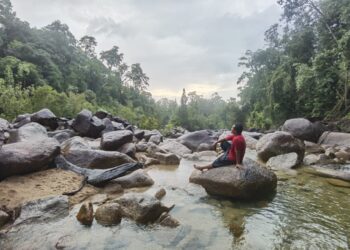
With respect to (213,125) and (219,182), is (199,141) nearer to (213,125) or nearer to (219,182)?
(219,182)

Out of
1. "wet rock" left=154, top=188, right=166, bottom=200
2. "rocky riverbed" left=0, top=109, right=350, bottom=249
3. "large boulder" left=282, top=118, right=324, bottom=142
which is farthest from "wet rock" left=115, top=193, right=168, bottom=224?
"large boulder" left=282, top=118, right=324, bottom=142

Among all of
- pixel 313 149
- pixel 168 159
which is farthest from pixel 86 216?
pixel 313 149

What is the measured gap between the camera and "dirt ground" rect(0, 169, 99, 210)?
5950mm

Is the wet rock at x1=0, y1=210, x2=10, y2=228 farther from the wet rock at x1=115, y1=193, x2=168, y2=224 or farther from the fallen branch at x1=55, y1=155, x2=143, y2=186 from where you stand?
the fallen branch at x1=55, y1=155, x2=143, y2=186

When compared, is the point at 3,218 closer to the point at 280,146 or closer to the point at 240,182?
the point at 240,182

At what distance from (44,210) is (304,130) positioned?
1452 centimetres

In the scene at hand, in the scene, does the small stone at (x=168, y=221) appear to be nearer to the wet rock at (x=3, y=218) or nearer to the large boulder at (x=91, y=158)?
the wet rock at (x=3, y=218)

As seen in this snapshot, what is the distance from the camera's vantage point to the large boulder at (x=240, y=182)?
6.52 m

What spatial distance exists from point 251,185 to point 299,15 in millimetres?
21794

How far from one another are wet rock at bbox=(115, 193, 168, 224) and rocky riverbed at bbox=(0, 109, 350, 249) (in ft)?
0.06

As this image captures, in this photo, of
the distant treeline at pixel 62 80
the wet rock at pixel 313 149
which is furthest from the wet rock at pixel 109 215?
the distant treeline at pixel 62 80

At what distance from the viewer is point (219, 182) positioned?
6762mm

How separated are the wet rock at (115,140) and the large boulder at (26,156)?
3164mm

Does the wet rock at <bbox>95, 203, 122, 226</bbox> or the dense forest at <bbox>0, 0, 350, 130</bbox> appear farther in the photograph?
the dense forest at <bbox>0, 0, 350, 130</bbox>
